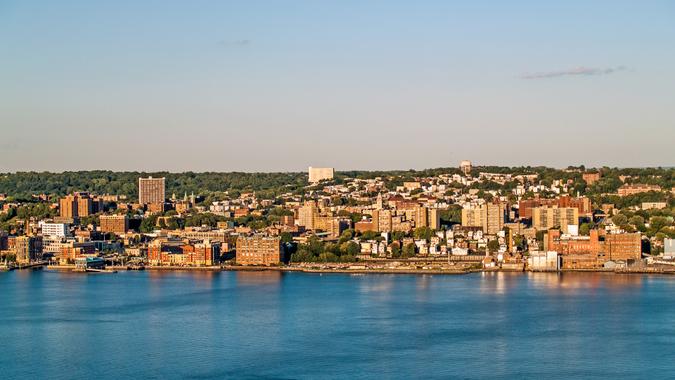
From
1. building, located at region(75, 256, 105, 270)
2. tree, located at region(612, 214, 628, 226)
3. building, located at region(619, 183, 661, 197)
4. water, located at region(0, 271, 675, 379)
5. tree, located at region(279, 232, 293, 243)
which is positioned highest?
building, located at region(619, 183, 661, 197)

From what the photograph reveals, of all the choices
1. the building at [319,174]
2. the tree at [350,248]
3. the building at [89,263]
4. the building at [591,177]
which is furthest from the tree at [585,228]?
the building at [319,174]

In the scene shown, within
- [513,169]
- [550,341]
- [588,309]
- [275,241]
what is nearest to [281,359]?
[550,341]

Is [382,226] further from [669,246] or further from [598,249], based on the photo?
[669,246]

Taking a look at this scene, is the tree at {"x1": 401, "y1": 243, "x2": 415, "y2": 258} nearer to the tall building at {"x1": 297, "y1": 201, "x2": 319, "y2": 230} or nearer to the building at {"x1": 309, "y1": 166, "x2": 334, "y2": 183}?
the tall building at {"x1": 297, "y1": 201, "x2": 319, "y2": 230}

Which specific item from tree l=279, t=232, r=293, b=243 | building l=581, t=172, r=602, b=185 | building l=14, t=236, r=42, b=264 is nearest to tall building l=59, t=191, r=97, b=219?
building l=14, t=236, r=42, b=264

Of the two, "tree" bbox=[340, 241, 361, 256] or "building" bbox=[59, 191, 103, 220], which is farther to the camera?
"building" bbox=[59, 191, 103, 220]

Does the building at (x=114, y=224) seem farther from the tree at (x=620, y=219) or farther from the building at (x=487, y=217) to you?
the tree at (x=620, y=219)
